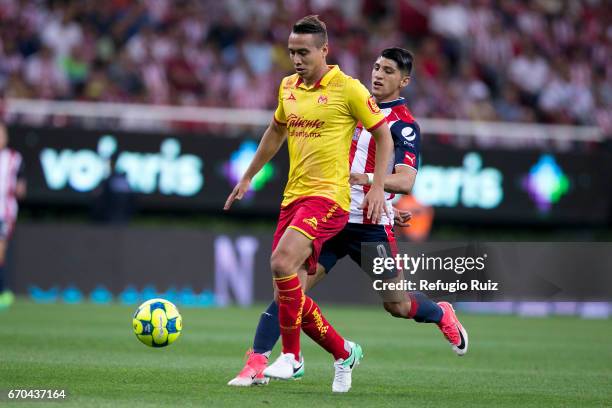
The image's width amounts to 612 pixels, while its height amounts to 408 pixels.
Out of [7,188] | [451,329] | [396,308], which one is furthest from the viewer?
[7,188]

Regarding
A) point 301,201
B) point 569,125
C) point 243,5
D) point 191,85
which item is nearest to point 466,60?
point 569,125

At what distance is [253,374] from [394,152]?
5.83ft

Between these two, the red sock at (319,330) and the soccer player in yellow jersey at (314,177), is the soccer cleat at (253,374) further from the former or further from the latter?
the red sock at (319,330)

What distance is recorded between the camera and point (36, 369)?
8.04 m

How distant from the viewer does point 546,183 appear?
63.8 ft

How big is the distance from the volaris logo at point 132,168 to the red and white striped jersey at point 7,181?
2.50 metres

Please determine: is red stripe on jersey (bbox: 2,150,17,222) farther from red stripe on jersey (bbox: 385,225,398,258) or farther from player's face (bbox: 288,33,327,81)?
player's face (bbox: 288,33,327,81)

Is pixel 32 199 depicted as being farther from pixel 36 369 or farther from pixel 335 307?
pixel 36 369

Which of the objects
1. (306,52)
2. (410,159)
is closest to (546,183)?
(410,159)

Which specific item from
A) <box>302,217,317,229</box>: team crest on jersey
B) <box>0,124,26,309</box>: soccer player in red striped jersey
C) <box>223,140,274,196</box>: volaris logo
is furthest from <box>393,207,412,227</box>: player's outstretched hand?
<box>223,140,274,196</box>: volaris logo

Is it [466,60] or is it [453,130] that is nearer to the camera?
[453,130]

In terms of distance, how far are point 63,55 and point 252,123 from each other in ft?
10.1

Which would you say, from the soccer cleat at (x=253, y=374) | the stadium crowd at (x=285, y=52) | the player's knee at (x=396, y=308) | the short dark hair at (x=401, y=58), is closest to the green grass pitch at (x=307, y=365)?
the soccer cleat at (x=253, y=374)

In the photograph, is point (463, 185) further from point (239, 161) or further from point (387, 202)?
point (387, 202)
